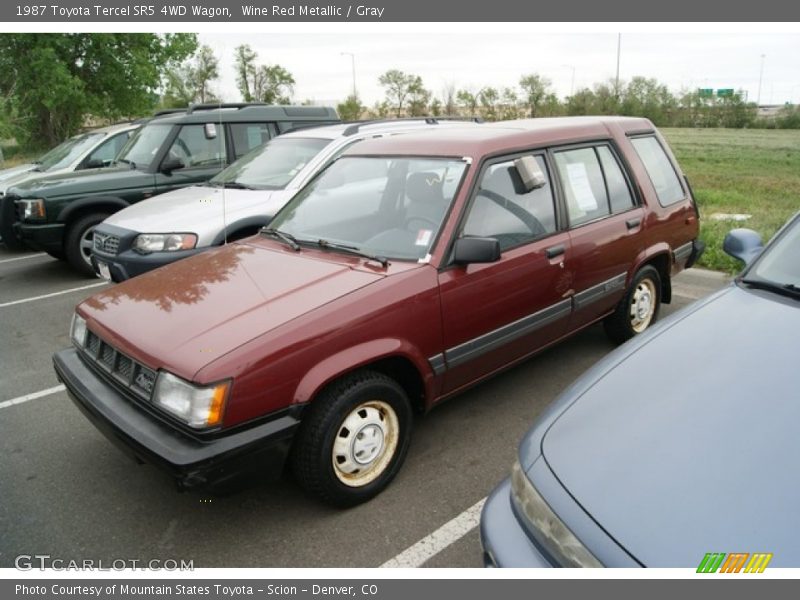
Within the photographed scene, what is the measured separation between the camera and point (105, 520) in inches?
114

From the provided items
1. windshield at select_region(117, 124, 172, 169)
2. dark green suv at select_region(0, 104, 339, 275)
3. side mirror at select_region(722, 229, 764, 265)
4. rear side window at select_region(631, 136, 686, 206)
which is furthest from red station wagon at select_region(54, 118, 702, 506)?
windshield at select_region(117, 124, 172, 169)

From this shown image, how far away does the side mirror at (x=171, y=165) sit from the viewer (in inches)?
294

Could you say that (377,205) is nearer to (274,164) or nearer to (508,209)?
(508,209)

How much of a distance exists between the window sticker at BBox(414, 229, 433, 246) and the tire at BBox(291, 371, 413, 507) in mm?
779

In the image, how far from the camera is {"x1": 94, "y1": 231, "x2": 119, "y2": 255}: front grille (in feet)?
18.1

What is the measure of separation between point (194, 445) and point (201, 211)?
367 cm

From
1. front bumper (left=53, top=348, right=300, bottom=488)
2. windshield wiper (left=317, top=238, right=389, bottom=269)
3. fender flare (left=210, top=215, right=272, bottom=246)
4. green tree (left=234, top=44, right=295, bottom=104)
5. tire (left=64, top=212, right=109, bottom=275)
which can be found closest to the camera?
front bumper (left=53, top=348, right=300, bottom=488)

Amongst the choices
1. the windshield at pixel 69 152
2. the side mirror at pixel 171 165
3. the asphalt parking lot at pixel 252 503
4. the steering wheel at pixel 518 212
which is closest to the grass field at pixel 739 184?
the steering wheel at pixel 518 212

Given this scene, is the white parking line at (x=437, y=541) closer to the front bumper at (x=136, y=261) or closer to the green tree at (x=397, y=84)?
the front bumper at (x=136, y=261)

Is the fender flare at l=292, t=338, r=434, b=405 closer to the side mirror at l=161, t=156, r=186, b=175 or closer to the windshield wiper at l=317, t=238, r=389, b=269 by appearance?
the windshield wiper at l=317, t=238, r=389, b=269

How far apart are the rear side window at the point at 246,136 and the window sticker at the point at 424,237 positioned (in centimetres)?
521

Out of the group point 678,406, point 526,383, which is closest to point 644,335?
point 678,406

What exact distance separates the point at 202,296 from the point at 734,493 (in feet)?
8.07

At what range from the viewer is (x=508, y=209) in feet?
11.7
